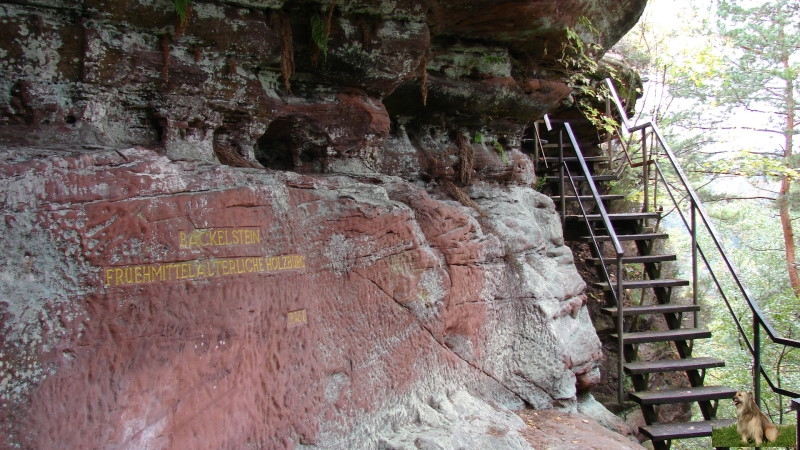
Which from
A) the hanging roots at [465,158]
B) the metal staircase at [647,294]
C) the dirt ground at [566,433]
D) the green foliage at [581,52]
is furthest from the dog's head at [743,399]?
the green foliage at [581,52]

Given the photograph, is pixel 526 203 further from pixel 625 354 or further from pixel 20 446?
pixel 20 446

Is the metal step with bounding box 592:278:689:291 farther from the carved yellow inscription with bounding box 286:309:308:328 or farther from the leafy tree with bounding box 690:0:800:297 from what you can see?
the leafy tree with bounding box 690:0:800:297

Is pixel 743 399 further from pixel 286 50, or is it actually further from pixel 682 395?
pixel 286 50

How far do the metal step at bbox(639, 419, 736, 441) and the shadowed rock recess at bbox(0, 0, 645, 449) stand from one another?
0.68 m

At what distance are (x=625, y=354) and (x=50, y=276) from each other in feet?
19.2

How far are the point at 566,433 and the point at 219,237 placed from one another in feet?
10.8

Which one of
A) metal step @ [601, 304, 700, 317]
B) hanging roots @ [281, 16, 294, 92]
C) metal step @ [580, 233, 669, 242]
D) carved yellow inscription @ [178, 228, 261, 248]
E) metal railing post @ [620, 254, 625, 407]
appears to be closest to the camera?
carved yellow inscription @ [178, 228, 261, 248]

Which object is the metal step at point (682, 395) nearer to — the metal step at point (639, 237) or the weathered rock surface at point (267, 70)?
the metal step at point (639, 237)

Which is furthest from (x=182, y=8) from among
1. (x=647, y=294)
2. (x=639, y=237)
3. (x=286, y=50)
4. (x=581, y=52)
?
(x=647, y=294)

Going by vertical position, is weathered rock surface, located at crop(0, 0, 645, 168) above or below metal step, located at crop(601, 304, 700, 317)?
above

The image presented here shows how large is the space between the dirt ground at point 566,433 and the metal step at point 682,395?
0.79 metres

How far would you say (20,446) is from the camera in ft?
8.17

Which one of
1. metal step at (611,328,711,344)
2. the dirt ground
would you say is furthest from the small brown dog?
metal step at (611,328,711,344)

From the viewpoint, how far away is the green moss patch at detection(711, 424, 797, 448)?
134 inches
